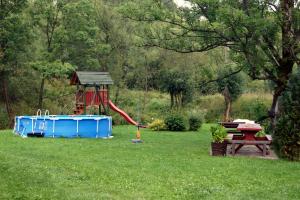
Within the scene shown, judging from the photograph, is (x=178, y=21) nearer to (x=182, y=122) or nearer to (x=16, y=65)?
(x=182, y=122)

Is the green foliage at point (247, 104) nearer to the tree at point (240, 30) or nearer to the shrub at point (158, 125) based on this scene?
the shrub at point (158, 125)

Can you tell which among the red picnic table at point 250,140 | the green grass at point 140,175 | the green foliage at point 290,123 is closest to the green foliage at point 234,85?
the red picnic table at point 250,140

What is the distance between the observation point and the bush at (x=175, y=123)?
76.0 ft

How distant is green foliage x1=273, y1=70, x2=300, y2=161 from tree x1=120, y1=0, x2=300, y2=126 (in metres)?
2.06

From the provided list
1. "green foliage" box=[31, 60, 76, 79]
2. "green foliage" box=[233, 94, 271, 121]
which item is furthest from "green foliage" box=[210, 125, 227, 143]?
"green foliage" box=[233, 94, 271, 121]

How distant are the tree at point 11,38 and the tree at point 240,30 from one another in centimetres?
1106

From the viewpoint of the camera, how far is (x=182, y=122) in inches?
912

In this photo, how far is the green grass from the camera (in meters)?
7.61

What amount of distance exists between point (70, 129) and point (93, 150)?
512 centimetres

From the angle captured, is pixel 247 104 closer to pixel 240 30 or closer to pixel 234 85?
pixel 234 85

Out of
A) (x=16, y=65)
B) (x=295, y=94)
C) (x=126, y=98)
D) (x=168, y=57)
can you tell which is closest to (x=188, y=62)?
(x=168, y=57)

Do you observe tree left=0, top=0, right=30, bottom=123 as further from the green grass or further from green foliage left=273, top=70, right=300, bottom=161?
green foliage left=273, top=70, right=300, bottom=161

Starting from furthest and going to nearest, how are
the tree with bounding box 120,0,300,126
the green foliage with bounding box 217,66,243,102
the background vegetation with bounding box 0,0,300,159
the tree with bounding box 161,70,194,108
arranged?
the green foliage with bounding box 217,66,243,102 → the tree with bounding box 161,70,194,108 → the background vegetation with bounding box 0,0,300,159 → the tree with bounding box 120,0,300,126

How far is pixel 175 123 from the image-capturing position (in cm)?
2319
